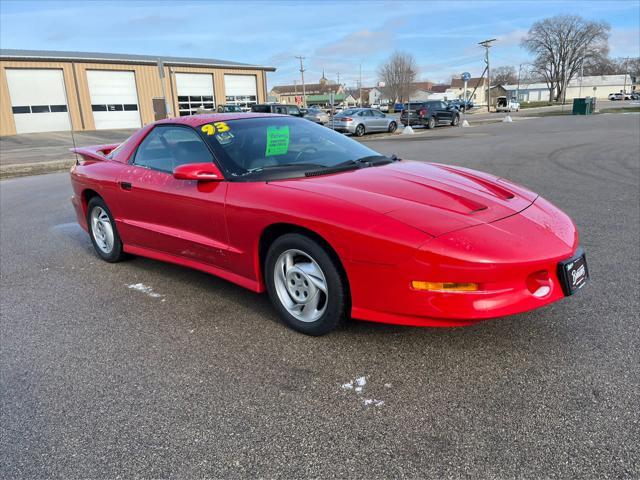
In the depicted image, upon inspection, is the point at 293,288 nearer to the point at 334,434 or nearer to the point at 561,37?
the point at 334,434

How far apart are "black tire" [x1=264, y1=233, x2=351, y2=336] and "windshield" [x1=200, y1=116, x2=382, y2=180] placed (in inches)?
21.5

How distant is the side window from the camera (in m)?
3.89

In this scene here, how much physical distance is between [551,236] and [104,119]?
127ft

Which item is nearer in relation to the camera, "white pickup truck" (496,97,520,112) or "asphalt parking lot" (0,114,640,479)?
"asphalt parking lot" (0,114,640,479)

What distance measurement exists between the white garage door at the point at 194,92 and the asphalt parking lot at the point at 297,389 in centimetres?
3833

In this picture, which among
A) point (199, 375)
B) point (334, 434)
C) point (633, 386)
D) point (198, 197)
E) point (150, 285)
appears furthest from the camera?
point (150, 285)

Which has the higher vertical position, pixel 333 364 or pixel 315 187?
pixel 315 187

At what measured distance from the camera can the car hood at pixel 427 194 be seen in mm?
2756

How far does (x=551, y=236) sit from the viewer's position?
9.36 feet

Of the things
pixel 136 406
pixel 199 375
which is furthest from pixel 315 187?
pixel 136 406

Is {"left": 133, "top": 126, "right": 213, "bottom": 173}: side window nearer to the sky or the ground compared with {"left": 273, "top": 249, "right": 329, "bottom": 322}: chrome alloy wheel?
Answer: nearer to the sky

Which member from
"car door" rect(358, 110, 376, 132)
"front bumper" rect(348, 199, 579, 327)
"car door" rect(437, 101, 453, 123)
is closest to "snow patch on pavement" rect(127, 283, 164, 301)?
"front bumper" rect(348, 199, 579, 327)

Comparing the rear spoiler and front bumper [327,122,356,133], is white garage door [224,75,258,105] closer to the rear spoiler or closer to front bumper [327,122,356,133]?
front bumper [327,122,356,133]

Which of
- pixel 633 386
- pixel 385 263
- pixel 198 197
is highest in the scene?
pixel 198 197
